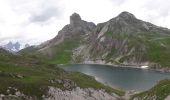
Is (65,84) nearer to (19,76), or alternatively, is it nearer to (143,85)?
(19,76)

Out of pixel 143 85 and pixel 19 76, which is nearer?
pixel 19 76

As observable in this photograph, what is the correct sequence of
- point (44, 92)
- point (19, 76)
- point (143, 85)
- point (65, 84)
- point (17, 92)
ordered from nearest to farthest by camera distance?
1. point (17, 92)
2. point (44, 92)
3. point (19, 76)
4. point (65, 84)
5. point (143, 85)

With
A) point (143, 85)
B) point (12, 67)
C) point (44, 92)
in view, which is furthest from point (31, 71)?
point (143, 85)

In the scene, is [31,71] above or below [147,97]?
above

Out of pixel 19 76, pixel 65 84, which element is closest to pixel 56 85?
pixel 65 84

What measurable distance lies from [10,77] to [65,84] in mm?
18151

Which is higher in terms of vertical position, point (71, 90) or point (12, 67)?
point (12, 67)

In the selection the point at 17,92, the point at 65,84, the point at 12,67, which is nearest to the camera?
the point at 17,92

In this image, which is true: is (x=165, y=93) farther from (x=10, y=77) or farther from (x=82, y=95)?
→ (x=10, y=77)

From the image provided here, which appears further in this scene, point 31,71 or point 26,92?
point 31,71

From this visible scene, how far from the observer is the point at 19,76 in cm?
9419

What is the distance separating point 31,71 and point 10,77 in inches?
842

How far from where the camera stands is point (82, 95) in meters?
99.0

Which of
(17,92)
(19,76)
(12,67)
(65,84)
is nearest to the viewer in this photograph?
(17,92)
